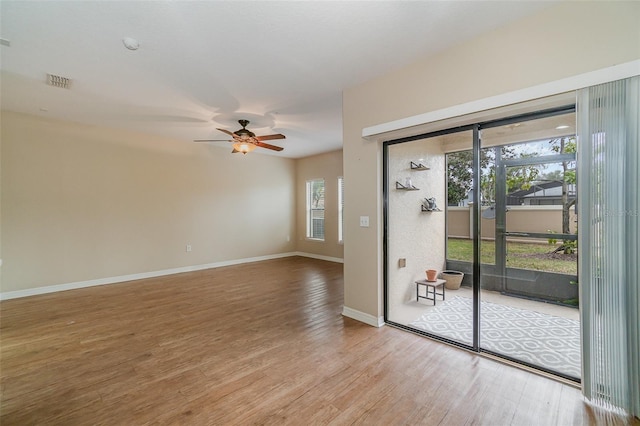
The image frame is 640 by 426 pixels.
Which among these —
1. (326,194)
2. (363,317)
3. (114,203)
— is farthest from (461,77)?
(114,203)

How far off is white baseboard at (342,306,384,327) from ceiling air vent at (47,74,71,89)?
432cm

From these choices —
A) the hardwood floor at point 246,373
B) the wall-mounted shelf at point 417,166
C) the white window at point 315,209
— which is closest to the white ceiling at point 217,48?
the wall-mounted shelf at point 417,166

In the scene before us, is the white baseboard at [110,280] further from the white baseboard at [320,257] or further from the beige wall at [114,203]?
the white baseboard at [320,257]

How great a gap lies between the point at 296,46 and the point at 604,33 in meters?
2.25

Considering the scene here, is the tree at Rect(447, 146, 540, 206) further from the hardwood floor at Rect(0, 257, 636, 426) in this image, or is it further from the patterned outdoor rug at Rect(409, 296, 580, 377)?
the hardwood floor at Rect(0, 257, 636, 426)

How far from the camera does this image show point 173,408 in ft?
5.91

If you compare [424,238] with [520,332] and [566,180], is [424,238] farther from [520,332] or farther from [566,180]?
[566,180]

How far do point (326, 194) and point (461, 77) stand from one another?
16.4ft

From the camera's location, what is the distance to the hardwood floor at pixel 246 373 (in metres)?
1.74

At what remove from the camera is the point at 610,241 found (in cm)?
173

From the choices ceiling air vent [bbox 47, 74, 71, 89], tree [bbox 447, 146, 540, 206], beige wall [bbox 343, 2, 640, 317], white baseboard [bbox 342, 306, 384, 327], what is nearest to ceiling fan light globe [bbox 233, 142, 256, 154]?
beige wall [bbox 343, 2, 640, 317]

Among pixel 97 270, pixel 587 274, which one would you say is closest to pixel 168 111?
pixel 97 270

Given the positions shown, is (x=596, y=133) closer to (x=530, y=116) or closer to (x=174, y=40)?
(x=530, y=116)

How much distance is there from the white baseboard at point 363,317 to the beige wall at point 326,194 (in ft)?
11.5
